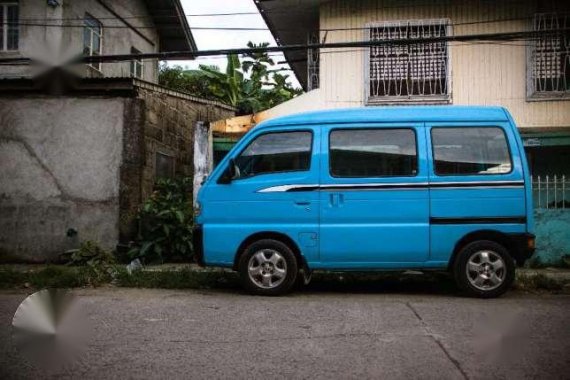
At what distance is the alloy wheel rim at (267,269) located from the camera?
644 cm

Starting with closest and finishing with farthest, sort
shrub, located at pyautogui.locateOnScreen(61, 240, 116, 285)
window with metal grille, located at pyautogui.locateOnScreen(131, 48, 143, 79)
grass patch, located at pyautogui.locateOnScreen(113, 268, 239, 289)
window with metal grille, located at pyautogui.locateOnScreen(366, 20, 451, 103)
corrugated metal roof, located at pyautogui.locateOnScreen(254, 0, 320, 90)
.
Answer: grass patch, located at pyautogui.locateOnScreen(113, 268, 239, 289) < shrub, located at pyautogui.locateOnScreen(61, 240, 116, 285) < window with metal grille, located at pyautogui.locateOnScreen(366, 20, 451, 103) < corrugated metal roof, located at pyautogui.locateOnScreen(254, 0, 320, 90) < window with metal grille, located at pyautogui.locateOnScreen(131, 48, 143, 79)

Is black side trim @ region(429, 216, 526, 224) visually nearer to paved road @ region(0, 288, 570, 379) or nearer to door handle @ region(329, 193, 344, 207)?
paved road @ region(0, 288, 570, 379)

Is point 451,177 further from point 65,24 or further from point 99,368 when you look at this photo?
point 65,24

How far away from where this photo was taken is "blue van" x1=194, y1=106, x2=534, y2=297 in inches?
251

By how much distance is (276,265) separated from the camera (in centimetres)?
644

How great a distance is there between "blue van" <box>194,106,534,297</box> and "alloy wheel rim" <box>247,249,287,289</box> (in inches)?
0.5

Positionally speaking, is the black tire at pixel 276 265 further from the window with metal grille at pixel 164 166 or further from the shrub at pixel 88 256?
the window with metal grille at pixel 164 166

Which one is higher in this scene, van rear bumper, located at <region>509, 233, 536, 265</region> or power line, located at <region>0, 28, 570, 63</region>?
power line, located at <region>0, 28, 570, 63</region>

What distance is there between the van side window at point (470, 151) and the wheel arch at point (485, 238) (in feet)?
2.44

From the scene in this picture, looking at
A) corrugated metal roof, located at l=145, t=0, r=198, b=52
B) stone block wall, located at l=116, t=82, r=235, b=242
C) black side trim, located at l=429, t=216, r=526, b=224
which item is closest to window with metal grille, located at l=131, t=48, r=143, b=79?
corrugated metal roof, located at l=145, t=0, r=198, b=52

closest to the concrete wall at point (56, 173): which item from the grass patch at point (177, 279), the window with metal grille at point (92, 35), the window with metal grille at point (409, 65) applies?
the grass patch at point (177, 279)

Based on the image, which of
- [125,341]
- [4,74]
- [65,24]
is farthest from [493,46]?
[4,74]

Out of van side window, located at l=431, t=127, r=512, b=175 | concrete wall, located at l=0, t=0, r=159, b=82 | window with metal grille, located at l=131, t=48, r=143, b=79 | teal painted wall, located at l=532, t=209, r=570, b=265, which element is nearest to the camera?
van side window, located at l=431, t=127, r=512, b=175

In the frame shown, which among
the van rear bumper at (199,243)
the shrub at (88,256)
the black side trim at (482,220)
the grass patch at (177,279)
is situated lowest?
the grass patch at (177,279)
